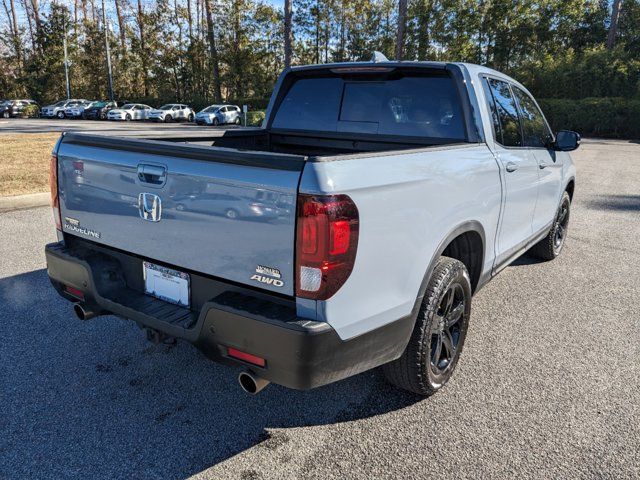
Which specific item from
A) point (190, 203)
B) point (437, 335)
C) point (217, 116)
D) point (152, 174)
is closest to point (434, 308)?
point (437, 335)

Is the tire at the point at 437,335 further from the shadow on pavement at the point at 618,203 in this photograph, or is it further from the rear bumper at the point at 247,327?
the shadow on pavement at the point at 618,203

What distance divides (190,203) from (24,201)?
6671 mm

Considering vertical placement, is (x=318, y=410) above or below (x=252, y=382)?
below

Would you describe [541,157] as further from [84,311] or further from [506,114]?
[84,311]

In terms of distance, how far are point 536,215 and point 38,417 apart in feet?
13.3

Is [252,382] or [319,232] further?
[252,382]

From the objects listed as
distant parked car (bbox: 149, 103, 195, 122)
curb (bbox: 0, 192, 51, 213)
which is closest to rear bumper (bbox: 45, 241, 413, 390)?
curb (bbox: 0, 192, 51, 213)

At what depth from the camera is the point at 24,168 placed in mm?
10641

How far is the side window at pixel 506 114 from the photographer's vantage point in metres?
3.69

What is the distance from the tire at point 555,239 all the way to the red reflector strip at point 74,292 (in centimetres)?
454

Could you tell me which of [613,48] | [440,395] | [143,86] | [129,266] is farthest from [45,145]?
[143,86]

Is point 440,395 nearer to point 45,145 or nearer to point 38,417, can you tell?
point 38,417

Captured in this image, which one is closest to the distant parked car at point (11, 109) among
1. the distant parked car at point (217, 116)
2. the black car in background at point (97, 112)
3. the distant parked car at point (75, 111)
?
the distant parked car at point (75, 111)

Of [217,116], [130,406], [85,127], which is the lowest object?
[85,127]
